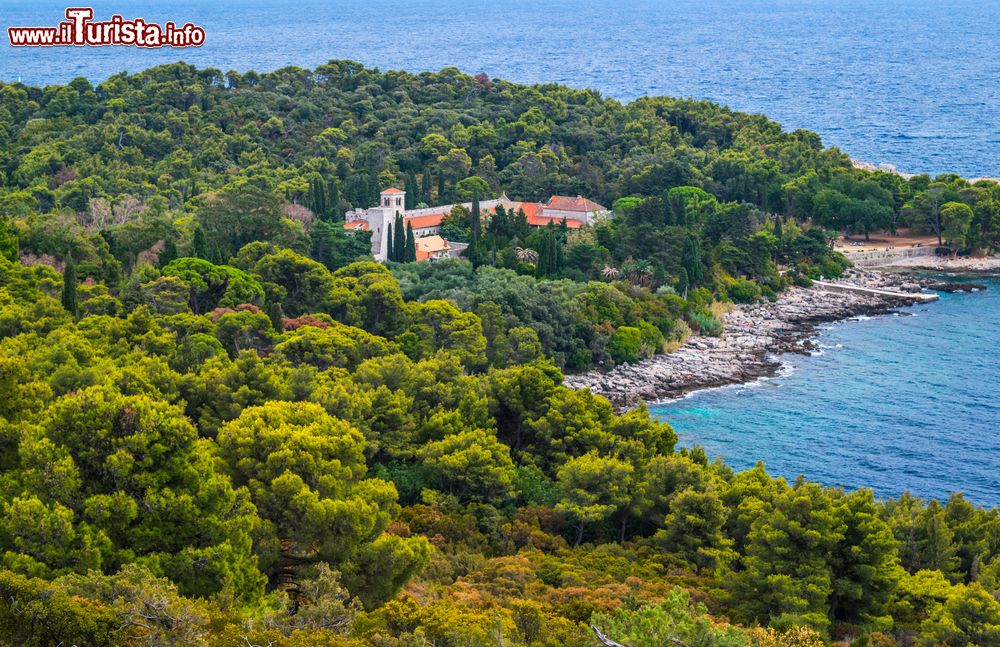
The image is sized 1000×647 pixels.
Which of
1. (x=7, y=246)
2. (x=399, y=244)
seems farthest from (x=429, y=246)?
(x=7, y=246)

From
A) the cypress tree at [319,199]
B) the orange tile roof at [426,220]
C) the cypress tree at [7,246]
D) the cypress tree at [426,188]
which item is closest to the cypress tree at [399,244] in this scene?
the orange tile roof at [426,220]

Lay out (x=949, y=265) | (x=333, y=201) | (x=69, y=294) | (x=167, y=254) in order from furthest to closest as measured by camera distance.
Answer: (x=949, y=265)
(x=333, y=201)
(x=167, y=254)
(x=69, y=294)

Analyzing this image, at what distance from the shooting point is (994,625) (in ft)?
79.7

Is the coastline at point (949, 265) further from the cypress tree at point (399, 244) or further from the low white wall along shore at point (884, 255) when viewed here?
the cypress tree at point (399, 244)

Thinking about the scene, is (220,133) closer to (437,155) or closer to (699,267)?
(437,155)

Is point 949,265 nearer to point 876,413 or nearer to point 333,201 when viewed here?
point 876,413

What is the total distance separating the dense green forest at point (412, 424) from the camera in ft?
68.9

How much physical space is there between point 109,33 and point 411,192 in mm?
24452

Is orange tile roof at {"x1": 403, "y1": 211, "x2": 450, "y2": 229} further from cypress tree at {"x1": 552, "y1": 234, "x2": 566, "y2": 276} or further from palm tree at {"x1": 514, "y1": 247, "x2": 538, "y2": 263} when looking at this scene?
cypress tree at {"x1": 552, "y1": 234, "x2": 566, "y2": 276}

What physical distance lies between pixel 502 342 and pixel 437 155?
116 ft

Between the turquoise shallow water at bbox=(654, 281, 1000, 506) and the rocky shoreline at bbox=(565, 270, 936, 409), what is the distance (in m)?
1.03

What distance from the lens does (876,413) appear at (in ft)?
162

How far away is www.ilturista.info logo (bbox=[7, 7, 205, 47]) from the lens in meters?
48.8

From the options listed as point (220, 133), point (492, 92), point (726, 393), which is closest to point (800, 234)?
point (726, 393)
